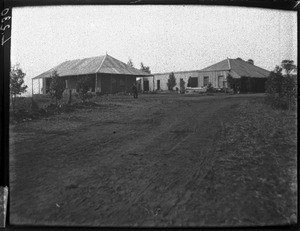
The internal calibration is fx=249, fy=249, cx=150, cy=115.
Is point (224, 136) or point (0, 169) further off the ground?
point (224, 136)

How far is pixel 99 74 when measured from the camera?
79.1 inches

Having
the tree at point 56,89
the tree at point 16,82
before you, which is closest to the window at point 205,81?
the tree at point 56,89

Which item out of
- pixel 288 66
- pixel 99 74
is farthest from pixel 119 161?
pixel 288 66

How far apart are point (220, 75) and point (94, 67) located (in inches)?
39.2

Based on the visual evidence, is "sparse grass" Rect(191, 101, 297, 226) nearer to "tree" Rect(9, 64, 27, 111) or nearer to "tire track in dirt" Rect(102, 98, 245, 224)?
"tire track in dirt" Rect(102, 98, 245, 224)

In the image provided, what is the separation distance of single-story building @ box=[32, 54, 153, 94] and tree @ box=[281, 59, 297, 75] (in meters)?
1.03

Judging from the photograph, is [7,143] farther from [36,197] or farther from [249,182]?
[249,182]

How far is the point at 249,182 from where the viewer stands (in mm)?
1771

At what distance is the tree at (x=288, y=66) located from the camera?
1881mm

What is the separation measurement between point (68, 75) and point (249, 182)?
157 centimetres

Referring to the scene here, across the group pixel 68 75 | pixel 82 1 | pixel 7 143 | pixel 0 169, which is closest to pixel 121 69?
pixel 68 75

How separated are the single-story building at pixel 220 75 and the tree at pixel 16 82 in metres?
0.93

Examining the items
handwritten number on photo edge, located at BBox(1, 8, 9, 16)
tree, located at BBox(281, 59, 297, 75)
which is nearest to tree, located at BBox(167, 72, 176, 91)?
tree, located at BBox(281, 59, 297, 75)

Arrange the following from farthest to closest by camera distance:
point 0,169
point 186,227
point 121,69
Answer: point 121,69 < point 0,169 < point 186,227
